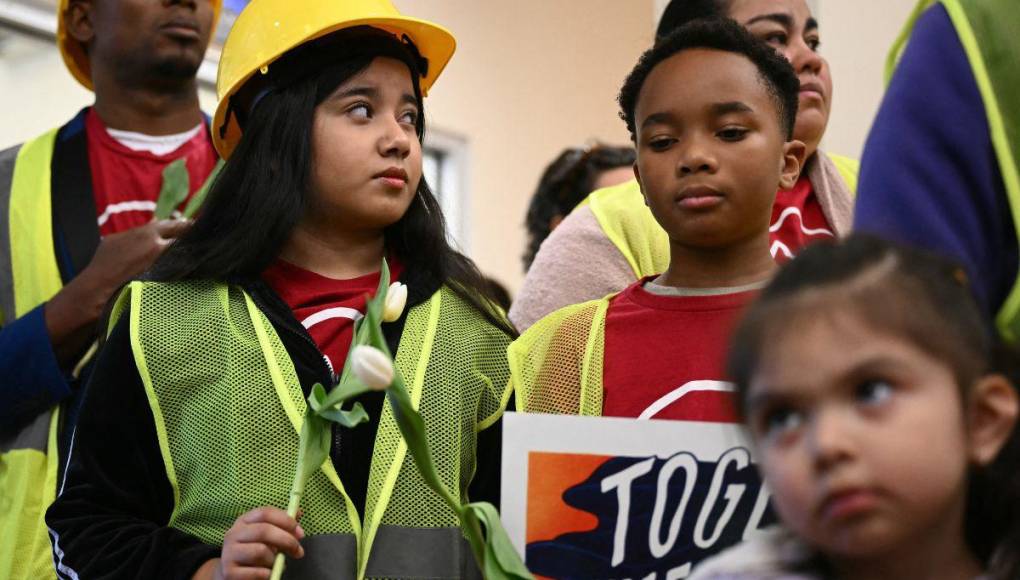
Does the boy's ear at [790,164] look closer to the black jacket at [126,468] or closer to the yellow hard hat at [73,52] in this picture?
the black jacket at [126,468]

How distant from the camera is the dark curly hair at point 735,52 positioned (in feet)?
5.47

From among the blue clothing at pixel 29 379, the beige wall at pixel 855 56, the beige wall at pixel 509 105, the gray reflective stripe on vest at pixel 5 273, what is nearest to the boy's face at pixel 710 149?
the blue clothing at pixel 29 379

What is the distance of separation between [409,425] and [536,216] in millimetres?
1916

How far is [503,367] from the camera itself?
173 cm

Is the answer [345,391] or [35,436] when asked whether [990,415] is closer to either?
[345,391]

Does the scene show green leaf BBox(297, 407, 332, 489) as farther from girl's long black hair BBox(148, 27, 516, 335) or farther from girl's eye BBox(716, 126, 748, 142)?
girl's eye BBox(716, 126, 748, 142)

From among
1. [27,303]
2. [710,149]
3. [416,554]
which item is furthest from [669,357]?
[27,303]

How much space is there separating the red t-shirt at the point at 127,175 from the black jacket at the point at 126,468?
60 cm

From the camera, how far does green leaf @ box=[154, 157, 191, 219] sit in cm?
216

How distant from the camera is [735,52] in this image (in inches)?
65.5

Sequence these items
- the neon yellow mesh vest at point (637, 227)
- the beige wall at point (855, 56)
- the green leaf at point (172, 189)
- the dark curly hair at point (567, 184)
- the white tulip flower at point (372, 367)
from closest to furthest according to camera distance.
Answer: the white tulip flower at point (372, 367)
the neon yellow mesh vest at point (637, 227)
the green leaf at point (172, 189)
the beige wall at point (855, 56)
the dark curly hair at point (567, 184)

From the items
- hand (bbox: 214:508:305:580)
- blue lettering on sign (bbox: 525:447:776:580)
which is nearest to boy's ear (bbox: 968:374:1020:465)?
blue lettering on sign (bbox: 525:447:776:580)

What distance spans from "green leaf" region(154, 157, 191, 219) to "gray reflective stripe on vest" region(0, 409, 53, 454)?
35 cm

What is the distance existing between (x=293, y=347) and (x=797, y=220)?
0.70 metres
